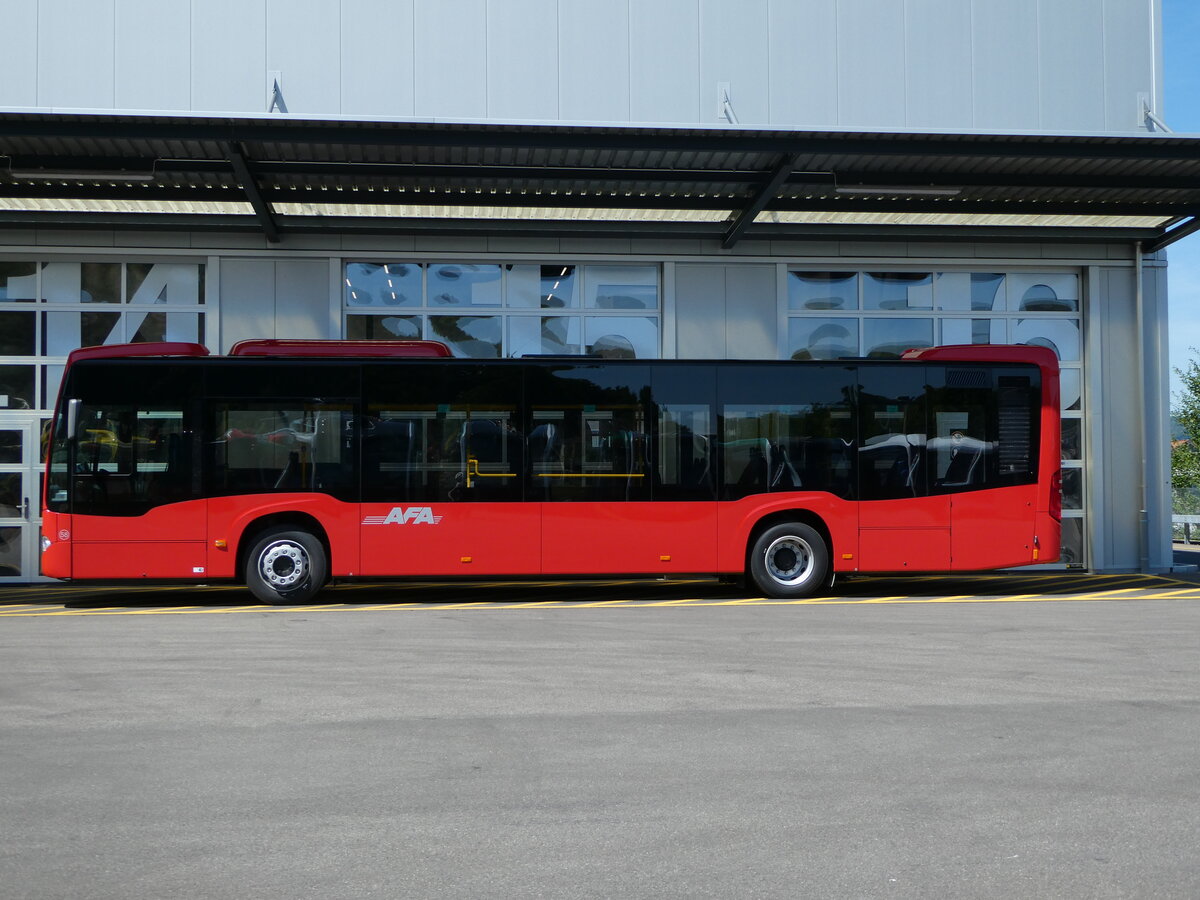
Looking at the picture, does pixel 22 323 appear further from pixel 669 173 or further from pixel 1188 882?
pixel 1188 882

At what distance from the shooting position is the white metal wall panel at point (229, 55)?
1404cm

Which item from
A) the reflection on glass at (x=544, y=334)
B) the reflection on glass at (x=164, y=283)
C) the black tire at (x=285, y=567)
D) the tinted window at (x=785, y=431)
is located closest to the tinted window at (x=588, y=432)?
the tinted window at (x=785, y=431)

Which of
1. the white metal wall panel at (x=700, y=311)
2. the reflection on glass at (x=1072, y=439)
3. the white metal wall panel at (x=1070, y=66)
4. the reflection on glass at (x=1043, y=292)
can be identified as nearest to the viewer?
the white metal wall panel at (x=1070, y=66)

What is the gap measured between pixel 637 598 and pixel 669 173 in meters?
5.37

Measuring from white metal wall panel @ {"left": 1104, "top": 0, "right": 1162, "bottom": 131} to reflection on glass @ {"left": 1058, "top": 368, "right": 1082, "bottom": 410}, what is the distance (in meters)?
4.14

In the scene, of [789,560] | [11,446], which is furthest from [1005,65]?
[11,446]

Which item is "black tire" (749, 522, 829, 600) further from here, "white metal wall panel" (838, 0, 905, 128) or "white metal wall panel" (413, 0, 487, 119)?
"white metal wall panel" (413, 0, 487, 119)

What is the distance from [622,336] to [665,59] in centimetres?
433

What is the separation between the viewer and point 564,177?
15.3 metres

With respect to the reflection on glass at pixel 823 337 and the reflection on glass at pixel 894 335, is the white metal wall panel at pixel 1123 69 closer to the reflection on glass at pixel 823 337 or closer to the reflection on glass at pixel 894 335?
the reflection on glass at pixel 894 335

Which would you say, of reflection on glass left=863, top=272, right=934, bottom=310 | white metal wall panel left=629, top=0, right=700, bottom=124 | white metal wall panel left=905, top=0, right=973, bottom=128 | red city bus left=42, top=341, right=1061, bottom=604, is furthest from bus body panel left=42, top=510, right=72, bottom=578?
reflection on glass left=863, top=272, right=934, bottom=310

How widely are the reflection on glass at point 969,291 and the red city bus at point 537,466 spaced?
3766 mm

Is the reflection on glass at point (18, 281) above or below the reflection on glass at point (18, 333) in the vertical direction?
above

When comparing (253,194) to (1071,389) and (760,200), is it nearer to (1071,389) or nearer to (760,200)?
(760,200)
